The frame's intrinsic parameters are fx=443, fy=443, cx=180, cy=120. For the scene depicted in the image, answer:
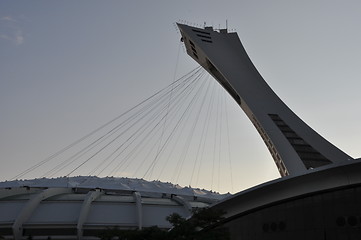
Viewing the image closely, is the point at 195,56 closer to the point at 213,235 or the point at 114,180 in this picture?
the point at 114,180

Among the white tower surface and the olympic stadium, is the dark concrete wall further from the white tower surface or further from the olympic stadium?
the white tower surface

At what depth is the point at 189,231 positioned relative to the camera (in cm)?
2148

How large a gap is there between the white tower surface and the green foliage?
12.4m

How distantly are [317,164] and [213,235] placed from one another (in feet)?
70.9

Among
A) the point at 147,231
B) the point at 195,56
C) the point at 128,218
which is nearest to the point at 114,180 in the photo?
the point at 128,218

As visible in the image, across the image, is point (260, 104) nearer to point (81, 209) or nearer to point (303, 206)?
point (81, 209)

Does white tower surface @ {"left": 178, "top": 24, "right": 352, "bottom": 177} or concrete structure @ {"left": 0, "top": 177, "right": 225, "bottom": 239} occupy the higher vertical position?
white tower surface @ {"left": 178, "top": 24, "right": 352, "bottom": 177}

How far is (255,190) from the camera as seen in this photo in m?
24.0

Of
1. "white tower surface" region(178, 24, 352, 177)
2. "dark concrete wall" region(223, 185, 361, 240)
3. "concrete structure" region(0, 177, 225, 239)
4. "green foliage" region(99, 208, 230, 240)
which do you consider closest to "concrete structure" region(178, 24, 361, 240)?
"dark concrete wall" region(223, 185, 361, 240)

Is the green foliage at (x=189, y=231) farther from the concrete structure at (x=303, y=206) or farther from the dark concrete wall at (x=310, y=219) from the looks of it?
the dark concrete wall at (x=310, y=219)

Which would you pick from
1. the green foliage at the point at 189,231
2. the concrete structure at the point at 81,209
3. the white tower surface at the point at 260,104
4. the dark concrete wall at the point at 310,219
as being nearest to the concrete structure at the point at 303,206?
the dark concrete wall at the point at 310,219

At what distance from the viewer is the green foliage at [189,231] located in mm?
21366

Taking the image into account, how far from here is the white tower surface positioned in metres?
40.0

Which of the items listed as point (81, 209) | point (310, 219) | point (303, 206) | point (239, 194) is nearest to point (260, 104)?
point (81, 209)
